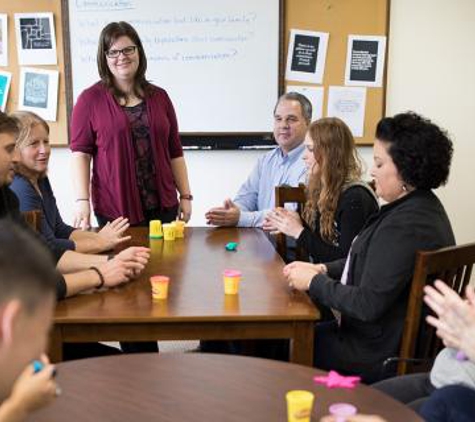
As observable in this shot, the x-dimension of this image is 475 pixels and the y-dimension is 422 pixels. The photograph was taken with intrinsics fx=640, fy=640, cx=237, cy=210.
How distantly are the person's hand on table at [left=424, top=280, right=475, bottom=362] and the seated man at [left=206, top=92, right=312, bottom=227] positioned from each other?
183 cm

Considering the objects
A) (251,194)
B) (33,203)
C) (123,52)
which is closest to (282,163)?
(251,194)

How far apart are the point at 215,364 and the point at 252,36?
3079mm

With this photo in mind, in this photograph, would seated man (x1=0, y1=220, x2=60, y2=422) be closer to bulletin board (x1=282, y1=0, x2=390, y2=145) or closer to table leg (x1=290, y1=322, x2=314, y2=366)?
table leg (x1=290, y1=322, x2=314, y2=366)

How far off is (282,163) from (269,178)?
107 mm

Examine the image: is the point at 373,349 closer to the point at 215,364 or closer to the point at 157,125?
the point at 215,364

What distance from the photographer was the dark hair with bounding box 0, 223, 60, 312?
0.87 m

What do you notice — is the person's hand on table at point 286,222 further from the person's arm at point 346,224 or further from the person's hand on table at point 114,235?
the person's hand on table at point 114,235

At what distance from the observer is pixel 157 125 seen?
316cm

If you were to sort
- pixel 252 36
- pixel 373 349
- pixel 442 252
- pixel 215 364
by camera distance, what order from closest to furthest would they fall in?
pixel 215 364, pixel 442 252, pixel 373 349, pixel 252 36

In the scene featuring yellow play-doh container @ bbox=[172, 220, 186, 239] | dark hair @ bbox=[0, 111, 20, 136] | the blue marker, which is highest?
dark hair @ bbox=[0, 111, 20, 136]

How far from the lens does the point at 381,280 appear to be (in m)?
1.87

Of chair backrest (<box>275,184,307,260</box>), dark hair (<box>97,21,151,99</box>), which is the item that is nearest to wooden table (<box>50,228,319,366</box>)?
chair backrest (<box>275,184,307,260</box>)

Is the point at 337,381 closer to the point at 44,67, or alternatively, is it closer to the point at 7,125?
the point at 7,125

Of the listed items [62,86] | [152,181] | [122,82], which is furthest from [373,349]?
[62,86]
